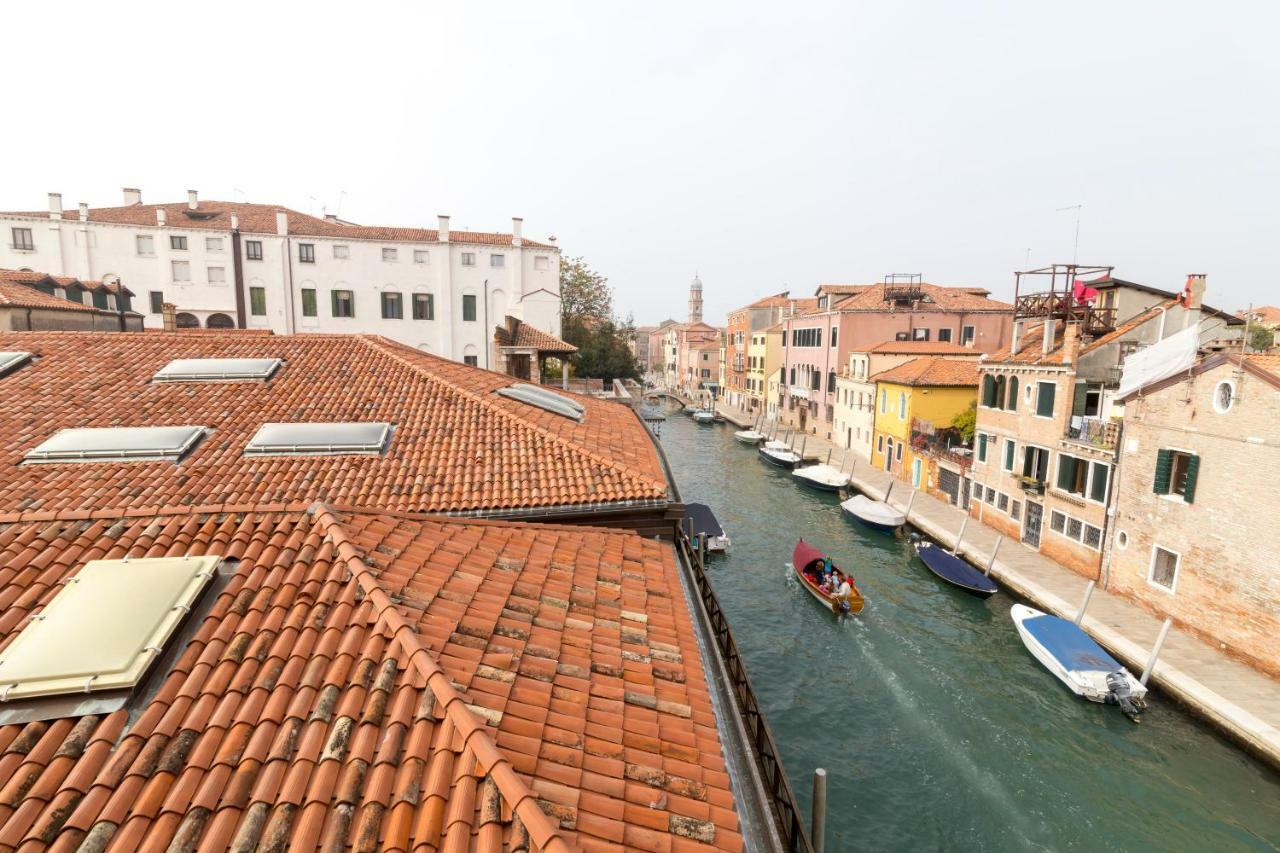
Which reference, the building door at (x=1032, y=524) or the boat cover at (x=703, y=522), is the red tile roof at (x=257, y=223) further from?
the building door at (x=1032, y=524)

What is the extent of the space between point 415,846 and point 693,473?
1563 inches

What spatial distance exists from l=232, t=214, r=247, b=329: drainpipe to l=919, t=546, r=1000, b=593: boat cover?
127ft

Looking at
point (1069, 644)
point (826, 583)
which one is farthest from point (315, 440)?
point (1069, 644)

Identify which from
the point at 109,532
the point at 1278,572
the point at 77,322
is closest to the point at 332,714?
the point at 109,532

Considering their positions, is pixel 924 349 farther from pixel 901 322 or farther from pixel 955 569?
pixel 955 569

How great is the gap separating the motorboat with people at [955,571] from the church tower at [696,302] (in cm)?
14012

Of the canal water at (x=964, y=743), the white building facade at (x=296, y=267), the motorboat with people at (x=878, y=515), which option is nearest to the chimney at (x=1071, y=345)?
the canal water at (x=964, y=743)

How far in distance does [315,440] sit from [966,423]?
31938 mm

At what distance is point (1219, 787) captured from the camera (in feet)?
42.1

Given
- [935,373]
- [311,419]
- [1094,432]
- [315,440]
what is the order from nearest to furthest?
[315,440] < [311,419] < [1094,432] < [935,373]

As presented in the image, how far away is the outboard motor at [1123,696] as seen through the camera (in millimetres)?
14945

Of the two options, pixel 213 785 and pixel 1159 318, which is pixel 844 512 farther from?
pixel 213 785

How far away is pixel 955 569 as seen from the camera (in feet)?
72.8

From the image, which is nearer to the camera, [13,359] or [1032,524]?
[13,359]
